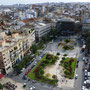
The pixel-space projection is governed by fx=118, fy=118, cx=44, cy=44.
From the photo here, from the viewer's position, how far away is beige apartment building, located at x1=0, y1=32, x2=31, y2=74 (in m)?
42.7

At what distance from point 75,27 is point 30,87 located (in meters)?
62.3

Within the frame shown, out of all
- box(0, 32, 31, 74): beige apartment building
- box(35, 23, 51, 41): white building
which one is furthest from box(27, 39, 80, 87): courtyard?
box(0, 32, 31, 74): beige apartment building

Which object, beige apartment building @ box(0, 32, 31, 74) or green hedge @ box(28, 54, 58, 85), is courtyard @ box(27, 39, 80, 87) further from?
beige apartment building @ box(0, 32, 31, 74)

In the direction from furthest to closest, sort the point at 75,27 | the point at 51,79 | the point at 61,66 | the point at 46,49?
the point at 75,27
the point at 46,49
the point at 61,66
the point at 51,79

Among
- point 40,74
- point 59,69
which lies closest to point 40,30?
point 59,69

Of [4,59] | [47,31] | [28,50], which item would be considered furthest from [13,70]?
[47,31]

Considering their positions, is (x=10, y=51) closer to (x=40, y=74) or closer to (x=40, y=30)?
(x=40, y=74)

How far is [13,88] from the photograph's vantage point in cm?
3628

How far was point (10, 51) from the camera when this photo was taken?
4525 cm

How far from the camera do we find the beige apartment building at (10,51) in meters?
42.7

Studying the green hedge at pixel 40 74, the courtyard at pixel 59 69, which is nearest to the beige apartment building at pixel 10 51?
the green hedge at pixel 40 74

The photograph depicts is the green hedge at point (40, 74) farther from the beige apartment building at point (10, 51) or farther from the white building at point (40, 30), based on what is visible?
the white building at point (40, 30)

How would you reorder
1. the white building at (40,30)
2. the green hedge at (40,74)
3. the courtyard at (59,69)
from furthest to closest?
the white building at (40,30) < the green hedge at (40,74) < the courtyard at (59,69)

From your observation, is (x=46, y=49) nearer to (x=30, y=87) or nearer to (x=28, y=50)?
(x=28, y=50)
